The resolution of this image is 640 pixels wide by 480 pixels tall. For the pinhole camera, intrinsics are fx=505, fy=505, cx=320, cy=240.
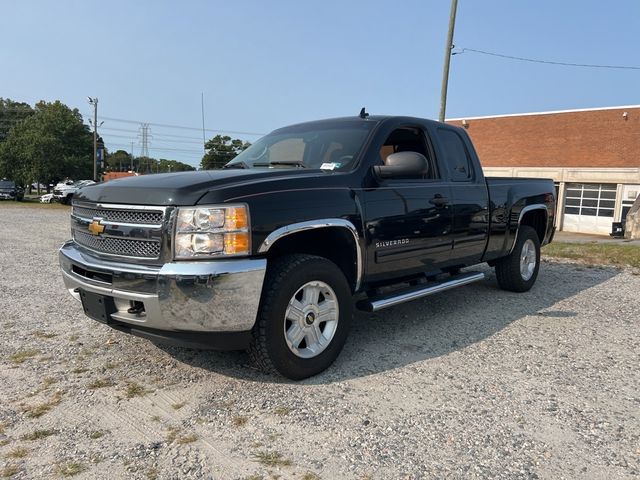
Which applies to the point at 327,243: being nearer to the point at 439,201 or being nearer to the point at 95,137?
the point at 439,201

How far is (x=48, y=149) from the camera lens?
143 ft

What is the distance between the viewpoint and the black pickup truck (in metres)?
3.09

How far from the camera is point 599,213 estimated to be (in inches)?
1243

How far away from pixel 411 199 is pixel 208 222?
1.96 metres

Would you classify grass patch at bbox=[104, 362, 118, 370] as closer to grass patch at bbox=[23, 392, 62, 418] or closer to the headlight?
grass patch at bbox=[23, 392, 62, 418]

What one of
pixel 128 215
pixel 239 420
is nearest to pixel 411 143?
pixel 128 215

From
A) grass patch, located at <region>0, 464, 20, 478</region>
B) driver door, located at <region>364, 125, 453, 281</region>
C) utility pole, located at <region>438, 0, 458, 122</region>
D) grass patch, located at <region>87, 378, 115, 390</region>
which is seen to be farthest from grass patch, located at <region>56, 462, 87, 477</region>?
utility pole, located at <region>438, 0, 458, 122</region>

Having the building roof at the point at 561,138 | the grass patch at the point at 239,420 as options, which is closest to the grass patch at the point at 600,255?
the grass patch at the point at 239,420

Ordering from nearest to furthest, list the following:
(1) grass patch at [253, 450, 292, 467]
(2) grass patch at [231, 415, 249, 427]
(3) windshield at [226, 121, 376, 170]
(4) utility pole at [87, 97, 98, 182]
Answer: (1) grass patch at [253, 450, 292, 467] → (2) grass patch at [231, 415, 249, 427] → (3) windshield at [226, 121, 376, 170] → (4) utility pole at [87, 97, 98, 182]

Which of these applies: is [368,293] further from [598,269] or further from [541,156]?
[541,156]

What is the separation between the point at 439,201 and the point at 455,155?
0.89 metres

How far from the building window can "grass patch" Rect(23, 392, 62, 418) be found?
34041 millimetres

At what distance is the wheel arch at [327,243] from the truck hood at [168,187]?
0.42 meters

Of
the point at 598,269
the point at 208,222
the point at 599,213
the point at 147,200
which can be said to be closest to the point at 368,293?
the point at 208,222
